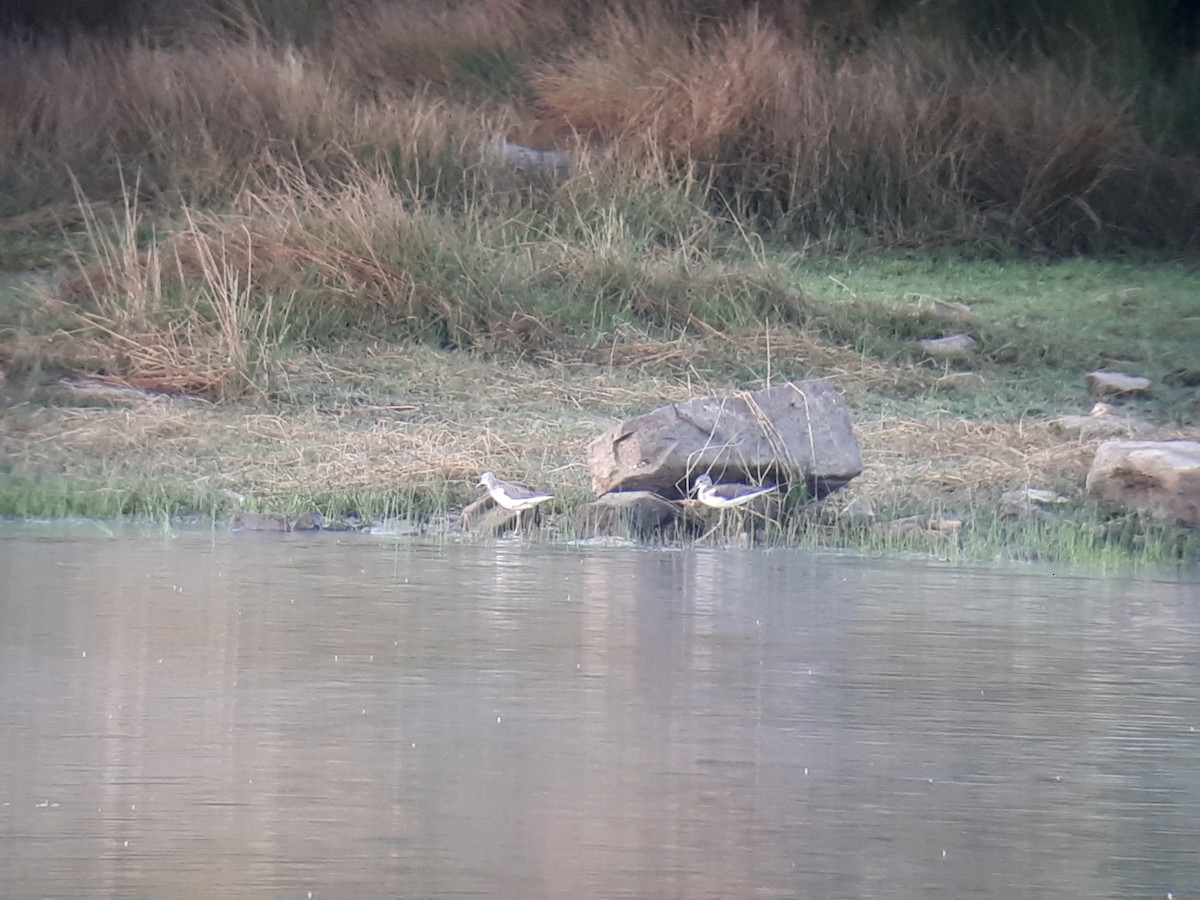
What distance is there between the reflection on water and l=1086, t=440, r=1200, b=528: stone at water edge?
0.97 m

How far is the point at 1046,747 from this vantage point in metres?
3.66

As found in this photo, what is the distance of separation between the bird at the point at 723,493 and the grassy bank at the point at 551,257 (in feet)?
0.66

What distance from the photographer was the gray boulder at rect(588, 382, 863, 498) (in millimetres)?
6488

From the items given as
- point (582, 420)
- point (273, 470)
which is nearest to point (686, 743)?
point (273, 470)

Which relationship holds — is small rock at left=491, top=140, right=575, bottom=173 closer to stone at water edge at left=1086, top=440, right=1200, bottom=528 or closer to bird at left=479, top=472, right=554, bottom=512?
bird at left=479, top=472, right=554, bottom=512

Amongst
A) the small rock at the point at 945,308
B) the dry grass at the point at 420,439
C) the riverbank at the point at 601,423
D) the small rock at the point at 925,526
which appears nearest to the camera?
the small rock at the point at 925,526

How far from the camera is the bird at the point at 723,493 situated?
6.38 meters

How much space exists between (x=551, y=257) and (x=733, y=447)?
392 cm

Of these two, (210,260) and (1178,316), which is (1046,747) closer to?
(210,260)

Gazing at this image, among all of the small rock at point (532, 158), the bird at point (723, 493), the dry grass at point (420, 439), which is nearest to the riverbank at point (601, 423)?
the dry grass at point (420, 439)

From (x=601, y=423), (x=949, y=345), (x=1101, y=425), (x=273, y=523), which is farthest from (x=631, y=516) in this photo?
(x=949, y=345)

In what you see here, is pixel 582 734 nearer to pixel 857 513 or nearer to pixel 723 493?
pixel 723 493

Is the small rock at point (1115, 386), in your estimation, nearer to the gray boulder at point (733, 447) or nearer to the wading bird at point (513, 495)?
the gray boulder at point (733, 447)

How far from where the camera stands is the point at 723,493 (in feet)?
21.1
